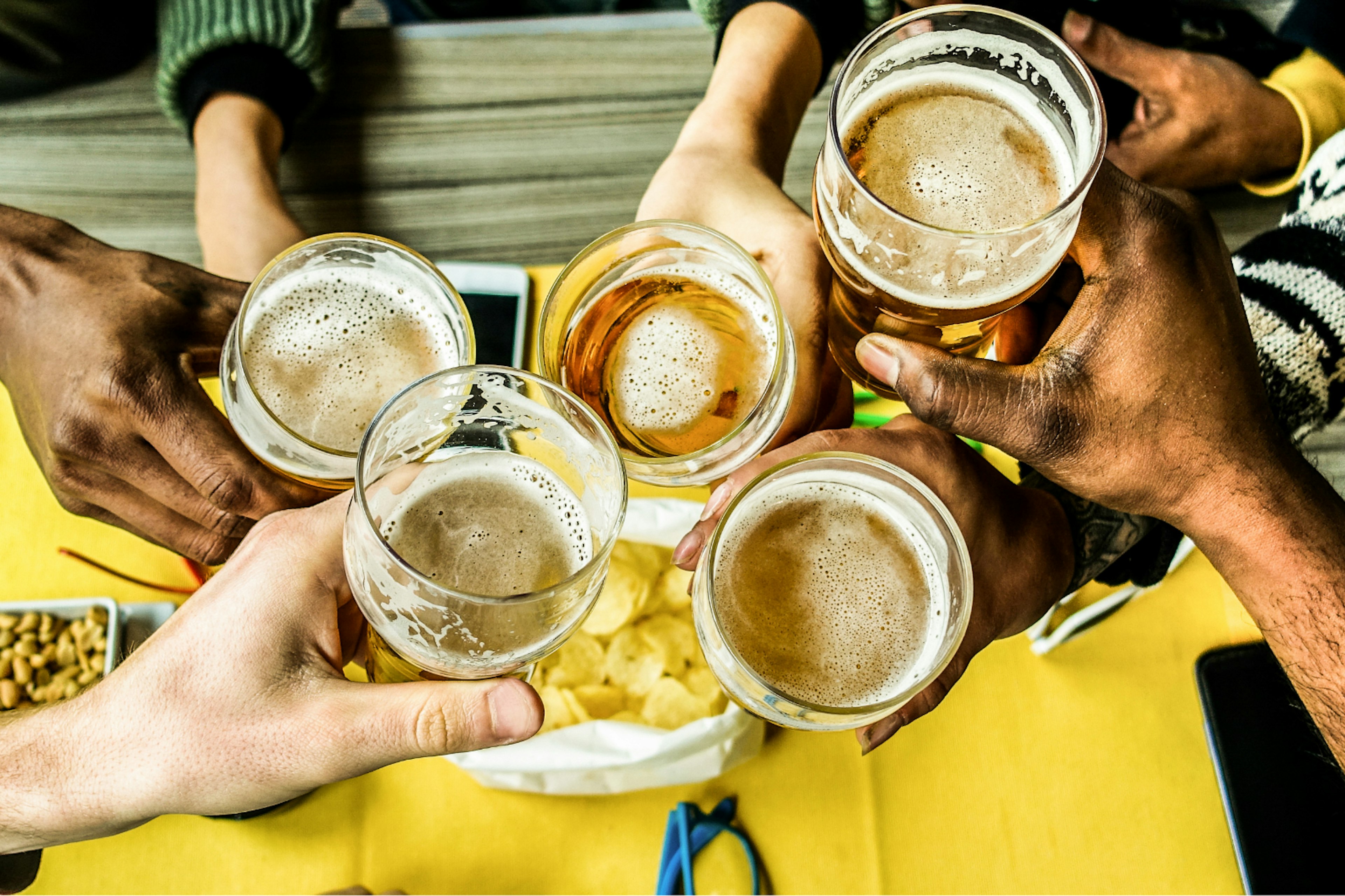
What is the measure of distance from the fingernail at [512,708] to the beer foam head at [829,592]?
20cm

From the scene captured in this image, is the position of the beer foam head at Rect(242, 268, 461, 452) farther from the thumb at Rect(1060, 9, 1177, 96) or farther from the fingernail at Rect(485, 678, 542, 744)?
the thumb at Rect(1060, 9, 1177, 96)

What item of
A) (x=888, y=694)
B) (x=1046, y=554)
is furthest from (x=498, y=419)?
(x=1046, y=554)

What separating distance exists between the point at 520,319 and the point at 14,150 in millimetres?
1143

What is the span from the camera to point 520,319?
4.69ft

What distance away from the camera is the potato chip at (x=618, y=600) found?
3.97 feet

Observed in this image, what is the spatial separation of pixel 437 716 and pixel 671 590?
55cm

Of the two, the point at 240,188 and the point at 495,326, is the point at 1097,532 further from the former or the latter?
the point at 240,188

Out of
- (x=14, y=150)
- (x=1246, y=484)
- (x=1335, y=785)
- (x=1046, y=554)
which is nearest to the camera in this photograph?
(x=1246, y=484)

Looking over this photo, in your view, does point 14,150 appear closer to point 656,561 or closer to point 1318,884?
point 656,561

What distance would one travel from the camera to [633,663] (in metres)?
1.23

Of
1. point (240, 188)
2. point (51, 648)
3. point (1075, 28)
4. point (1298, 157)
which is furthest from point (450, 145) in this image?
point (1298, 157)

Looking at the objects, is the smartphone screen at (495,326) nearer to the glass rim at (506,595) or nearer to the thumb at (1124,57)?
the glass rim at (506,595)

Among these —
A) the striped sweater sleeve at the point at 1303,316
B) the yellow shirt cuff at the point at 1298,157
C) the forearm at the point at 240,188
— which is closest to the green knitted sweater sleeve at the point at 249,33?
the forearm at the point at 240,188

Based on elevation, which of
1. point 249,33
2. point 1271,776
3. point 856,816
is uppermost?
point 249,33
